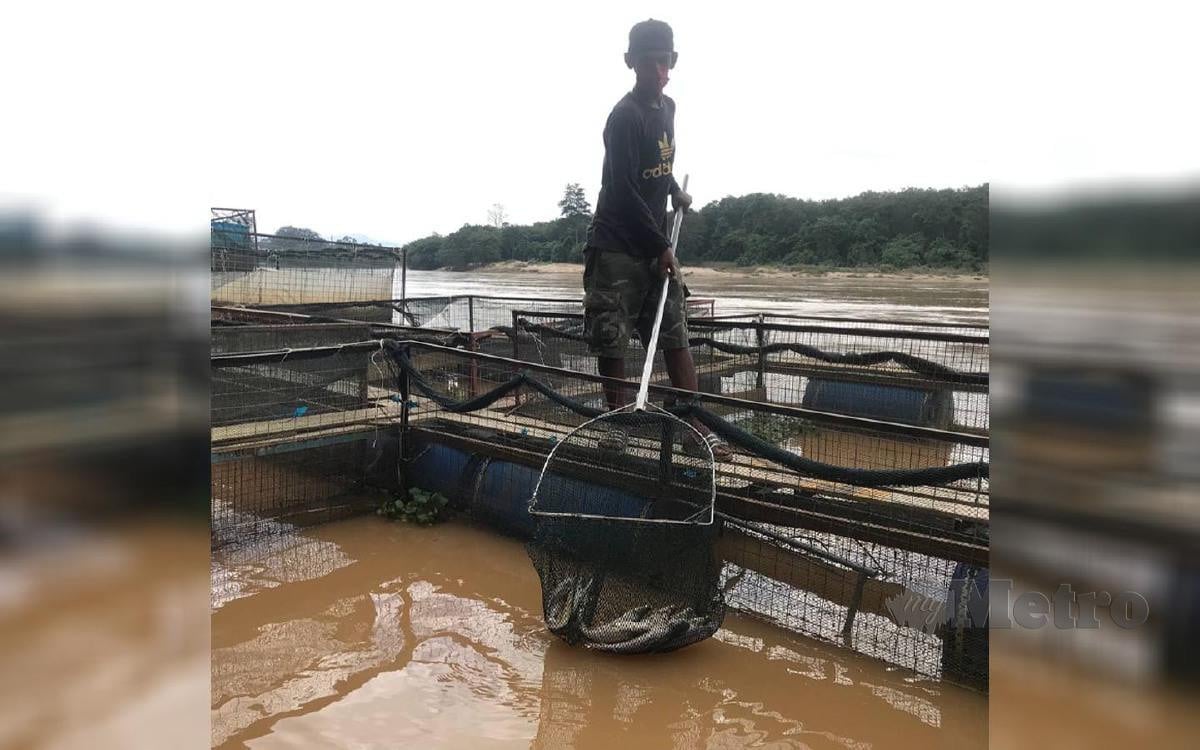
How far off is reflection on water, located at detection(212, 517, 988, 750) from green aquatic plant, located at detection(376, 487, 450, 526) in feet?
2.80

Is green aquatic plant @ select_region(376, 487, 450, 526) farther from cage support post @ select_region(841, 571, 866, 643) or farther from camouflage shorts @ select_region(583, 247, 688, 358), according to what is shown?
cage support post @ select_region(841, 571, 866, 643)

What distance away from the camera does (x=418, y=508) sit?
16.1 feet

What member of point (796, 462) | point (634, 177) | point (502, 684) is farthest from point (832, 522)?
point (634, 177)

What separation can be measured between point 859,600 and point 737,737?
0.93 meters

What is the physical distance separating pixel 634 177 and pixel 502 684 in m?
2.55

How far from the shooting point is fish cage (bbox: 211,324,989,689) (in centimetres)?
323

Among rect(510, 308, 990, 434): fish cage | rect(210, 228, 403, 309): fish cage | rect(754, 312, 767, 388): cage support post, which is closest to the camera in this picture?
rect(510, 308, 990, 434): fish cage

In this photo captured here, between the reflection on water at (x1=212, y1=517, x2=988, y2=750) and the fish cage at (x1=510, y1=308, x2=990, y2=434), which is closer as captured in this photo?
the reflection on water at (x1=212, y1=517, x2=988, y2=750)

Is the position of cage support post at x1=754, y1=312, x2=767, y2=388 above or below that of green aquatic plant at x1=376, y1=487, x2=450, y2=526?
above

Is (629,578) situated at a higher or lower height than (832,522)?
lower

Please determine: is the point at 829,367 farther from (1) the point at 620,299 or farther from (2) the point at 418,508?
(2) the point at 418,508

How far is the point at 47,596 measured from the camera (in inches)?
23.3

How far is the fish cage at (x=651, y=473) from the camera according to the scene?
10.6 ft

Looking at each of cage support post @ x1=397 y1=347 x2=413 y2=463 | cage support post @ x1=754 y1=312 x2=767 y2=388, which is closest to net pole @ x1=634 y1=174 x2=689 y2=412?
cage support post @ x1=397 y1=347 x2=413 y2=463
